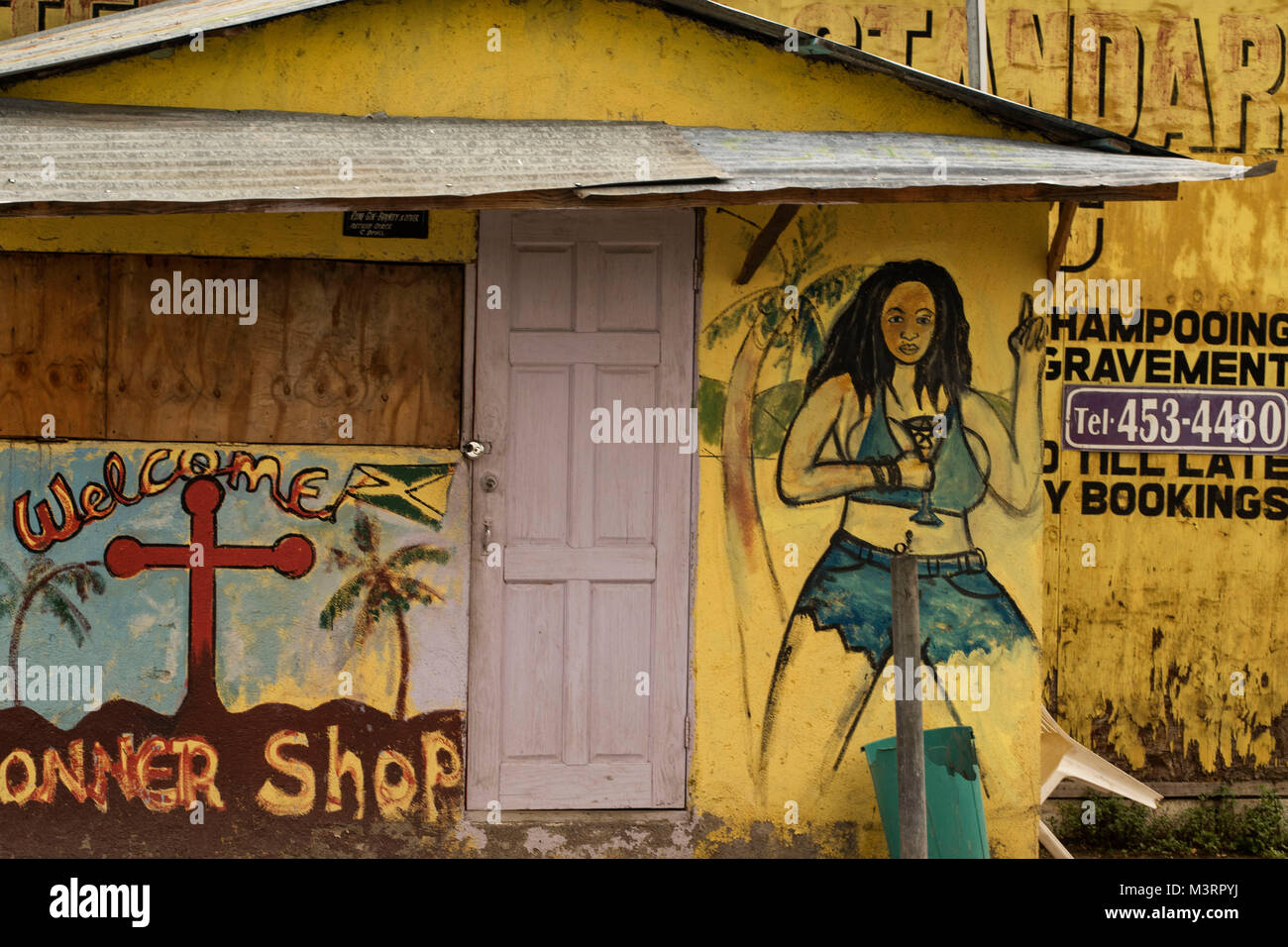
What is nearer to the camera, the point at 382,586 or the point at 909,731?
the point at 909,731

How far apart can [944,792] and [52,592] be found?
12.1 ft

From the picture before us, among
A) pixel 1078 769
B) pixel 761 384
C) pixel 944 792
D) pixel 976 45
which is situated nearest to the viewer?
pixel 944 792

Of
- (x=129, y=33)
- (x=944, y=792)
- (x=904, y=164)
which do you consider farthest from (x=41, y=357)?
(x=944, y=792)

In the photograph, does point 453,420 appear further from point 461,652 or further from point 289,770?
point 289,770

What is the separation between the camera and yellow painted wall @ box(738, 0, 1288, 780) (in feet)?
23.1

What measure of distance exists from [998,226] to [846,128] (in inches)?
30.5

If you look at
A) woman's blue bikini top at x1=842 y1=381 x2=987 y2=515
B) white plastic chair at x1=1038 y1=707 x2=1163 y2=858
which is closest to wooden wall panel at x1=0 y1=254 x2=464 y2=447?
woman's blue bikini top at x1=842 y1=381 x2=987 y2=515

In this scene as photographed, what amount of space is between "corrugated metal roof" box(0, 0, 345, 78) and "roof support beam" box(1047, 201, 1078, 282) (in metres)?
3.06

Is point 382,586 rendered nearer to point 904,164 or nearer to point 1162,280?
point 904,164

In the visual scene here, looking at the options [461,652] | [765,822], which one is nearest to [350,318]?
[461,652]

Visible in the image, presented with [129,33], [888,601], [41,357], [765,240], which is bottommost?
[888,601]

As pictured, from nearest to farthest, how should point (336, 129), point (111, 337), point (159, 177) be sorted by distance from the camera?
point (159, 177)
point (336, 129)
point (111, 337)

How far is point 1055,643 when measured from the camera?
7043 mm

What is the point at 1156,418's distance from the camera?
7047 mm
